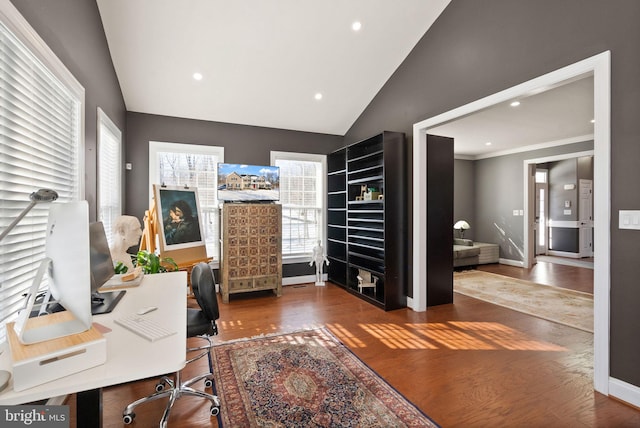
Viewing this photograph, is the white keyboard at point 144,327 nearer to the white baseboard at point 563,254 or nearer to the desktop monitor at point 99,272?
the desktop monitor at point 99,272

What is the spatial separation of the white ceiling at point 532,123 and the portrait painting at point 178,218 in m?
3.29

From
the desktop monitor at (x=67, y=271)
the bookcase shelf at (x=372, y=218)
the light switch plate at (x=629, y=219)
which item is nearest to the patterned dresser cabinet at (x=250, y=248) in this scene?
the bookcase shelf at (x=372, y=218)

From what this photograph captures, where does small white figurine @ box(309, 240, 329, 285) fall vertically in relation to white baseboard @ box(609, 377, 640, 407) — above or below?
above

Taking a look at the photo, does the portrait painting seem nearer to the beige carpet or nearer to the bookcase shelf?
the bookcase shelf

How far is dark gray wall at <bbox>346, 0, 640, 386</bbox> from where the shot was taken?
6.41 ft

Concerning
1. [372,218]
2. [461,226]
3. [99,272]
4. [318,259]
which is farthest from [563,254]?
[99,272]

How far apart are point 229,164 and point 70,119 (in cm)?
221

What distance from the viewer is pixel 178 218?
341 cm

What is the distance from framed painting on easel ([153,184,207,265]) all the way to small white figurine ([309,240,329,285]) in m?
1.94

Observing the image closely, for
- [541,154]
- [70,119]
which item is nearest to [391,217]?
[70,119]

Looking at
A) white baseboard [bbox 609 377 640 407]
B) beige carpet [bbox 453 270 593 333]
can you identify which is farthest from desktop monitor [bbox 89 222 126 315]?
beige carpet [bbox 453 270 593 333]

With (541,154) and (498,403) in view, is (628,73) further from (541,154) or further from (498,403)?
(541,154)

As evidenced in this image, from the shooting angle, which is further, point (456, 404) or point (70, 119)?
point (70, 119)

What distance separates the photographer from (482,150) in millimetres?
7129
